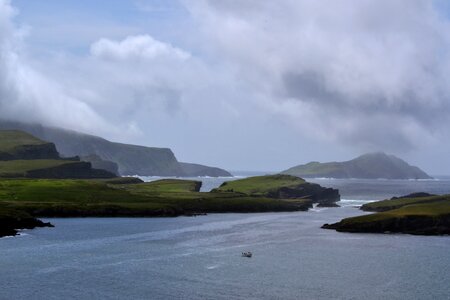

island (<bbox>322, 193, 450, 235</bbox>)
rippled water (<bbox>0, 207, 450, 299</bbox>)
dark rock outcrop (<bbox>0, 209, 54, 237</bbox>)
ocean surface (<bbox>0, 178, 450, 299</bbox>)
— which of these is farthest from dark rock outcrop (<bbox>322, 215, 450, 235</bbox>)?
dark rock outcrop (<bbox>0, 209, 54, 237</bbox>)

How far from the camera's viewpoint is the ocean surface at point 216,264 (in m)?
91.9

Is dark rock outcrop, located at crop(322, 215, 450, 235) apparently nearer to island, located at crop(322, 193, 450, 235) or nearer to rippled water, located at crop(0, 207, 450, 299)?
island, located at crop(322, 193, 450, 235)

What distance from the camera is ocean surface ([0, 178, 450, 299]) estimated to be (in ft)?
302

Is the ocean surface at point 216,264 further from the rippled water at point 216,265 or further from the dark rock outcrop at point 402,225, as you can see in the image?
the dark rock outcrop at point 402,225

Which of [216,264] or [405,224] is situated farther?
[405,224]

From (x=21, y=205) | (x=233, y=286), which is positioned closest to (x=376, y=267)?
(x=233, y=286)

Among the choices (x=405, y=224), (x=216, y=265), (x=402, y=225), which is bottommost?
(x=216, y=265)

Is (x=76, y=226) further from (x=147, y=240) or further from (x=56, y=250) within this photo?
(x=56, y=250)

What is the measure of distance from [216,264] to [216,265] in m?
1.13

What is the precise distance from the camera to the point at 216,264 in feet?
374

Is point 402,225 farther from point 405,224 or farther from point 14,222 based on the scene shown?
point 14,222

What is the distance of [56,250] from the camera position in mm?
125938

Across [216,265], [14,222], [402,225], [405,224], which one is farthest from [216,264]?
[405,224]

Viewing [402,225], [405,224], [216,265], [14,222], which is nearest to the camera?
[216,265]
